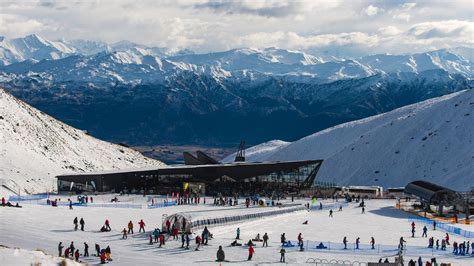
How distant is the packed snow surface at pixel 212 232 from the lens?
54.9 meters

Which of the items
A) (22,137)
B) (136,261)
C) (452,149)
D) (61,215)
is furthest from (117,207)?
(452,149)

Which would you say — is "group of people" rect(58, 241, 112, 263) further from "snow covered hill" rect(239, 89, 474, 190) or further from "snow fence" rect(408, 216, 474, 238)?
"snow covered hill" rect(239, 89, 474, 190)

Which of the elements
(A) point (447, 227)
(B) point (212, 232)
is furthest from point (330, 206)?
(B) point (212, 232)

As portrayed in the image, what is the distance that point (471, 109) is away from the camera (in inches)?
7677

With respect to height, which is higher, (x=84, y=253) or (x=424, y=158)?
(x=424, y=158)

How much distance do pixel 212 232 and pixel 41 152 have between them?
93.7 metres

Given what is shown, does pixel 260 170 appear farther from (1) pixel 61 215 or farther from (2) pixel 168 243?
(2) pixel 168 243

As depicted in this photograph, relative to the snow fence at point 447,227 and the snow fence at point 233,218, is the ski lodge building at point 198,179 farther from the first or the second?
the snow fence at point 447,227

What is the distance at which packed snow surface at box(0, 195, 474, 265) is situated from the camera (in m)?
54.9

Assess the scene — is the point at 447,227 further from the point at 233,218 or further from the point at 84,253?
the point at 84,253

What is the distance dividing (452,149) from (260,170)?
221 feet

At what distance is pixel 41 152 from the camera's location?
152375 millimetres

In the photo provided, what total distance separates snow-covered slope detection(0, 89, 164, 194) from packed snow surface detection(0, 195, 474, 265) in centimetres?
4132

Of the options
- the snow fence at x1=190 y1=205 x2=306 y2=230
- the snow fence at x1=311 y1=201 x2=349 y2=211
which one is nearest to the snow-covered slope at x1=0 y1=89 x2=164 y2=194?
the snow fence at x1=311 y1=201 x2=349 y2=211
